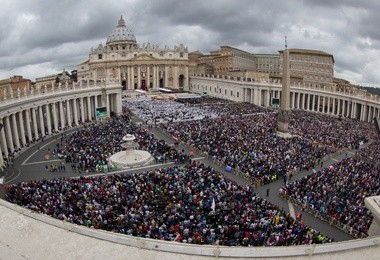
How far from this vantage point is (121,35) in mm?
143500

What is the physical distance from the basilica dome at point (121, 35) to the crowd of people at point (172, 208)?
12725 centimetres

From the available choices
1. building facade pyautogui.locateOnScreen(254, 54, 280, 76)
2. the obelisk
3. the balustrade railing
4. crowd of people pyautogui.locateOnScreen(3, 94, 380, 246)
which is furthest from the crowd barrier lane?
building facade pyautogui.locateOnScreen(254, 54, 280, 76)

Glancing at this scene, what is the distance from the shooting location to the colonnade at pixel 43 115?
37.6 metres

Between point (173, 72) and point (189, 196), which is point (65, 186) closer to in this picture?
point (189, 196)

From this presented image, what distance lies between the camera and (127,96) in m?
88.3

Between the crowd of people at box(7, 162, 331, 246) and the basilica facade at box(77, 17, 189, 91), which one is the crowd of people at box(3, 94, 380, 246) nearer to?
the crowd of people at box(7, 162, 331, 246)

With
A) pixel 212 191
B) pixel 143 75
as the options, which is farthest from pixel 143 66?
pixel 212 191

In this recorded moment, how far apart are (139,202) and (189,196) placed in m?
3.17

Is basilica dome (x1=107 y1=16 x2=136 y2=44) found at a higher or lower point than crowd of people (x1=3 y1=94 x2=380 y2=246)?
higher

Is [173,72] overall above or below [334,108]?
above

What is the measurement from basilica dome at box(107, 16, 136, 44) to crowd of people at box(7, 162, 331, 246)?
12725 cm

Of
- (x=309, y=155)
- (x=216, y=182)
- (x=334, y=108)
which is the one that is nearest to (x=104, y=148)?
(x=216, y=182)

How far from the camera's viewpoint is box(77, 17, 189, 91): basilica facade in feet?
340

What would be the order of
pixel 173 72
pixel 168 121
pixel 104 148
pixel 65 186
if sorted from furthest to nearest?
1. pixel 173 72
2. pixel 168 121
3. pixel 104 148
4. pixel 65 186
